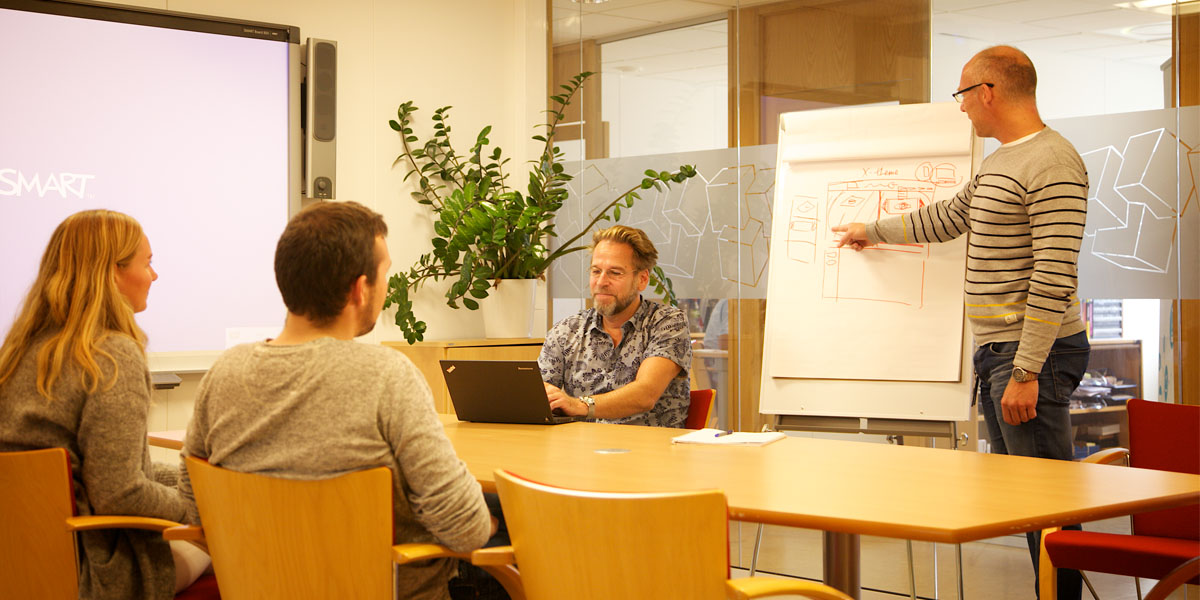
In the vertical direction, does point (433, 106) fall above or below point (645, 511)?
above

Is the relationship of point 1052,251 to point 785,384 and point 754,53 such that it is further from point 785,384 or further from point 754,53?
point 754,53

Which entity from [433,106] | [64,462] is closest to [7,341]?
[64,462]

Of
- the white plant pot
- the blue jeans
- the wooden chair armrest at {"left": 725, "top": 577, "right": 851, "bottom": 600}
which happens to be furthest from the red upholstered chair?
the white plant pot

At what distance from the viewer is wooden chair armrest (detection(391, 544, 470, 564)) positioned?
68.6 inches

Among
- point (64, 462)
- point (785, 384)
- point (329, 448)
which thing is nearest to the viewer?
point (329, 448)

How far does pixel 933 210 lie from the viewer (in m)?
3.53

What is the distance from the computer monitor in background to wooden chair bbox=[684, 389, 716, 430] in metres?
2.39

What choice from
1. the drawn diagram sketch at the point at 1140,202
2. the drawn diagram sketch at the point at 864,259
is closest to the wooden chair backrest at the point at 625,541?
the drawn diagram sketch at the point at 864,259

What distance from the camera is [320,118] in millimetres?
5039

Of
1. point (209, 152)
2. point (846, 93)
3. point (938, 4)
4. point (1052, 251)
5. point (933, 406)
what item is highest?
point (938, 4)

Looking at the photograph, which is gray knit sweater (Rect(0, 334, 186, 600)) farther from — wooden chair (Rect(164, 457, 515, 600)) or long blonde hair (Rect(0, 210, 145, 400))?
wooden chair (Rect(164, 457, 515, 600))

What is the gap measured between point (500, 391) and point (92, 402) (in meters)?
1.17

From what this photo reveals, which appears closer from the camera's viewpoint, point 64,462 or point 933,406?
point 64,462

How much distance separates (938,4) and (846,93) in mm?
553
